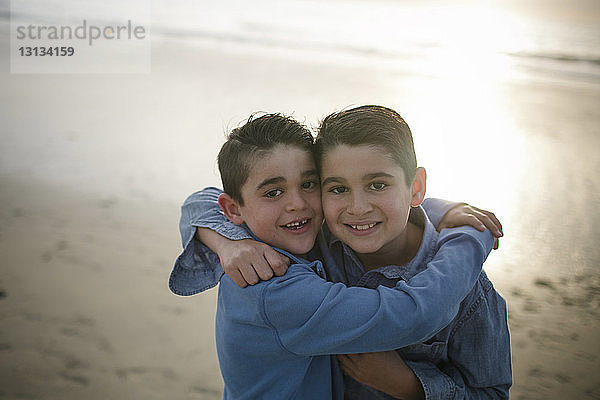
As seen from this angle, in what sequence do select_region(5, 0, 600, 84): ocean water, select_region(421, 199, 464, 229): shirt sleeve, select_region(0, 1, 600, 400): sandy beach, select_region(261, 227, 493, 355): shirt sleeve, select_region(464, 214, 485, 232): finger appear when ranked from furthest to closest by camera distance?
1. select_region(5, 0, 600, 84): ocean water
2. select_region(0, 1, 600, 400): sandy beach
3. select_region(421, 199, 464, 229): shirt sleeve
4. select_region(464, 214, 485, 232): finger
5. select_region(261, 227, 493, 355): shirt sleeve

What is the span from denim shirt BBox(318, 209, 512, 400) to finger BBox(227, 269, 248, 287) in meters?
0.51

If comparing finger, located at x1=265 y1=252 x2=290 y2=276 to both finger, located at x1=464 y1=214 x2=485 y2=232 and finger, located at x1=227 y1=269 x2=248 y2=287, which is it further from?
finger, located at x1=464 y1=214 x2=485 y2=232

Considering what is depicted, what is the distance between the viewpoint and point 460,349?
2.23m

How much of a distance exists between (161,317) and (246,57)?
34.9ft

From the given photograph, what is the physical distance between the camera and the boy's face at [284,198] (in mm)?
2143

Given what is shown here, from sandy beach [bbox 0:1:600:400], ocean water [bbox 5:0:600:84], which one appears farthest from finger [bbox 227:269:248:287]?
ocean water [bbox 5:0:600:84]

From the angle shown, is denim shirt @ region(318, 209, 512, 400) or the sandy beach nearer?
denim shirt @ region(318, 209, 512, 400)

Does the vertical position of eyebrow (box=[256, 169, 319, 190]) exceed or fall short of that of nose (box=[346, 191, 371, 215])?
it exceeds it

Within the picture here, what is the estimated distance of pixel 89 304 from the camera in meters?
4.93

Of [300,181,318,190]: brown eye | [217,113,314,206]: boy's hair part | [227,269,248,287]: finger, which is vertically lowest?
[227,269,248,287]: finger

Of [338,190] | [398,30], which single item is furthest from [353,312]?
[398,30]

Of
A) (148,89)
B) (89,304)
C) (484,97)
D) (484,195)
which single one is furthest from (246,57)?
(89,304)

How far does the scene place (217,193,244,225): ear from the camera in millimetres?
2332

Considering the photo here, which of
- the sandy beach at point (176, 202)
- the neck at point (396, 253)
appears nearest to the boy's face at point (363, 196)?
the neck at point (396, 253)
